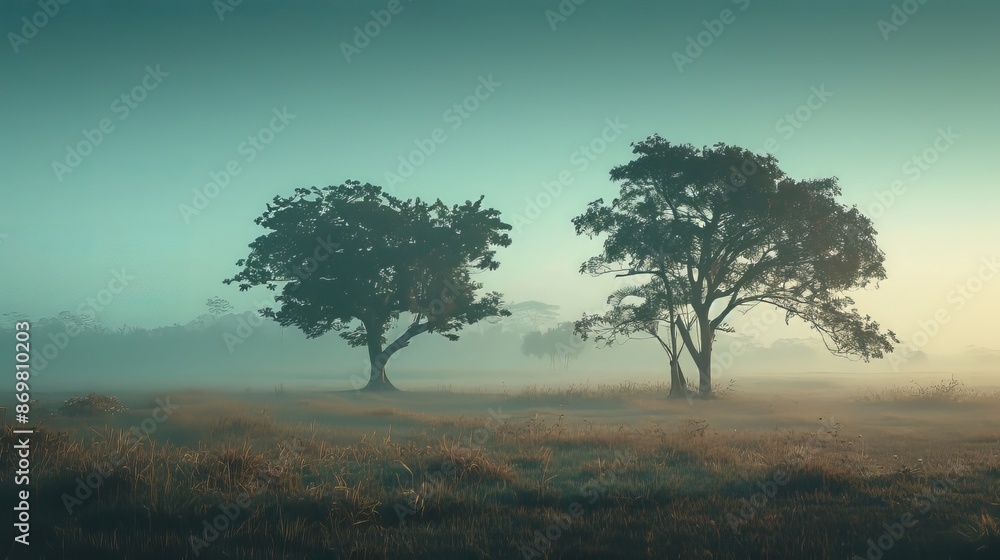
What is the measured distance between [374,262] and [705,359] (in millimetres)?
23400

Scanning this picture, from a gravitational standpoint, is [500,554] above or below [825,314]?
below

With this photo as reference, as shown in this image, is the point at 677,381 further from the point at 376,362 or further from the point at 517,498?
the point at 517,498

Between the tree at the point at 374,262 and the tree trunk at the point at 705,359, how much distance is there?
16745 mm

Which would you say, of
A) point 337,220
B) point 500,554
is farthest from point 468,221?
point 500,554

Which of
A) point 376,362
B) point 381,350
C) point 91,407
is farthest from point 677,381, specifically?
point 91,407

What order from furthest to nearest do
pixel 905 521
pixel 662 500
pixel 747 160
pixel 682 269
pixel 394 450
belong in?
pixel 682 269 < pixel 747 160 < pixel 394 450 < pixel 662 500 < pixel 905 521

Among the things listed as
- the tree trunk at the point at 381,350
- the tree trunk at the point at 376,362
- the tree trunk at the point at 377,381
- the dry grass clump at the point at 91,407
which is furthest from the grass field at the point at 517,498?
the tree trunk at the point at 381,350

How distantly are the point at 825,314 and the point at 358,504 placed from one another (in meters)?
33.9

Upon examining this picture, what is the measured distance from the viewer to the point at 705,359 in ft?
119

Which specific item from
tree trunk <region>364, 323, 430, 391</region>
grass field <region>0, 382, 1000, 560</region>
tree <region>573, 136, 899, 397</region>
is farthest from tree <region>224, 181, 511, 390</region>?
grass field <region>0, 382, 1000, 560</region>

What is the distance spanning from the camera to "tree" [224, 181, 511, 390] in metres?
46.2

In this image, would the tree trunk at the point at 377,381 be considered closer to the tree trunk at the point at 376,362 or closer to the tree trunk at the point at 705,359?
the tree trunk at the point at 376,362

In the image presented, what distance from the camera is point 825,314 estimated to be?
3581cm

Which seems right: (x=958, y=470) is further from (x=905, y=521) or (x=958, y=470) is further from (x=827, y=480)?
(x=905, y=521)
